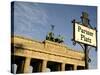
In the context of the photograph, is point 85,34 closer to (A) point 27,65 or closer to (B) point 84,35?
(B) point 84,35

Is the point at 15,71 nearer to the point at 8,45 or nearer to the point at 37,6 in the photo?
the point at 8,45

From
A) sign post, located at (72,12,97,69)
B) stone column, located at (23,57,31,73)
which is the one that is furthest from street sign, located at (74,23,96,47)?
stone column, located at (23,57,31,73)

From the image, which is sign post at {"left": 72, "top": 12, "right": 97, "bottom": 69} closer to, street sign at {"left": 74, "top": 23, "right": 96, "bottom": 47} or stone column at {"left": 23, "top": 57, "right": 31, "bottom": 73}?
street sign at {"left": 74, "top": 23, "right": 96, "bottom": 47}

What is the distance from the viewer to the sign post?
7.04ft

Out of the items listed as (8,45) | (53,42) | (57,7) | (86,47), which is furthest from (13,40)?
(86,47)

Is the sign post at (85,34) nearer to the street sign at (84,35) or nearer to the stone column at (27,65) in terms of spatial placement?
the street sign at (84,35)

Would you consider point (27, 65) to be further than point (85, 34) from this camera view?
No

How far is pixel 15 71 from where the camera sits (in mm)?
1812

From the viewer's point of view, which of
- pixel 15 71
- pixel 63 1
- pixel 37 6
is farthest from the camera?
pixel 63 1

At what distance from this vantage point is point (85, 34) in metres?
2.21

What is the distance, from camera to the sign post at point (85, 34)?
2146 millimetres

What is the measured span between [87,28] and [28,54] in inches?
25.7

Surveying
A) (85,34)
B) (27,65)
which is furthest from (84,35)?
(27,65)

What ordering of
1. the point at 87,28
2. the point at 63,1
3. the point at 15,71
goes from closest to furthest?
the point at 15,71 < the point at 63,1 < the point at 87,28
